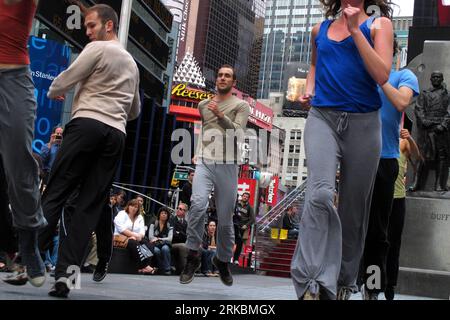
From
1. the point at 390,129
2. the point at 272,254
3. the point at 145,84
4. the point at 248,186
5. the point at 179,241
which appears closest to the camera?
the point at 390,129

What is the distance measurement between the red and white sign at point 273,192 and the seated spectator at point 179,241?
67632 mm

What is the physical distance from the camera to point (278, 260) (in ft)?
73.7

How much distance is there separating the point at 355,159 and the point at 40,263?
2.06m

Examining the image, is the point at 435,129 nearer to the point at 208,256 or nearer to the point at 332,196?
the point at 208,256

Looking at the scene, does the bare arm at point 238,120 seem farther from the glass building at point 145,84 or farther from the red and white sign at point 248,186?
the red and white sign at point 248,186

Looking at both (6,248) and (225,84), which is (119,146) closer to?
(6,248)

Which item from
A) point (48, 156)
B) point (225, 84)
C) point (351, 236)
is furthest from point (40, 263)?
point (48, 156)

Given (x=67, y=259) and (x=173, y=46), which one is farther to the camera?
(x=173, y=46)

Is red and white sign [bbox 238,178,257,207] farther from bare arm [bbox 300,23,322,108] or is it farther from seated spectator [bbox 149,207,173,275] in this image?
bare arm [bbox 300,23,322,108]

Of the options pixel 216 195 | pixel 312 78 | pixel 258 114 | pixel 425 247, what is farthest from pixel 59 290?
pixel 258 114

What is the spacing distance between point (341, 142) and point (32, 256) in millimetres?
2028

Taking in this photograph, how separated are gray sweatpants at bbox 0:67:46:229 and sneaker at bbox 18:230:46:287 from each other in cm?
8

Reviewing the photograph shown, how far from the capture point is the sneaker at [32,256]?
15.7 feet

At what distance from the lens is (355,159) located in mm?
4543
